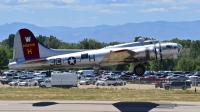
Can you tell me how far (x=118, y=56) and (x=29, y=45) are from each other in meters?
9.21

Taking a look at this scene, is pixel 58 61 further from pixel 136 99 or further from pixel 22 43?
pixel 136 99

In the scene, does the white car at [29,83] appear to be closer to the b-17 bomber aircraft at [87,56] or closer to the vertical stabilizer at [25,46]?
the vertical stabilizer at [25,46]

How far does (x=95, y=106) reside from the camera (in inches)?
1452

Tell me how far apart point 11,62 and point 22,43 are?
8.08ft

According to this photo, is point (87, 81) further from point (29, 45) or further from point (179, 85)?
point (29, 45)

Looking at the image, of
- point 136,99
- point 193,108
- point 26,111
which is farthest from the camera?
point 136,99

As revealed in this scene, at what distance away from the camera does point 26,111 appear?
33500 millimetres

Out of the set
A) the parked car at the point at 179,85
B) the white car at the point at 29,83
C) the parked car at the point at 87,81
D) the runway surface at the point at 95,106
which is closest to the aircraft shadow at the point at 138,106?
the runway surface at the point at 95,106

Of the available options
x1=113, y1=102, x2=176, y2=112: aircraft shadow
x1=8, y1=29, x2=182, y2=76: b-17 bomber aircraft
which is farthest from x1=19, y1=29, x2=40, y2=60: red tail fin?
x1=113, y1=102, x2=176, y2=112: aircraft shadow

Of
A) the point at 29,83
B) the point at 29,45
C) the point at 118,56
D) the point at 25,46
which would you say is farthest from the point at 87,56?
the point at 29,83

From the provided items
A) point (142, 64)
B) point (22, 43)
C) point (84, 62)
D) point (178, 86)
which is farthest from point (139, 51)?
point (178, 86)

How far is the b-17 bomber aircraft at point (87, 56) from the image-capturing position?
40156mm

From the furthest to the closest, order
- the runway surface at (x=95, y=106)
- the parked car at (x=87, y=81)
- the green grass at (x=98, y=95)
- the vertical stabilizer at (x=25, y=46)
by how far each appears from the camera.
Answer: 1. the parked car at (x=87, y=81)
2. the green grass at (x=98, y=95)
3. the vertical stabilizer at (x=25, y=46)
4. the runway surface at (x=95, y=106)

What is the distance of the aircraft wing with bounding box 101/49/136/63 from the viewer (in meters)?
37.8
